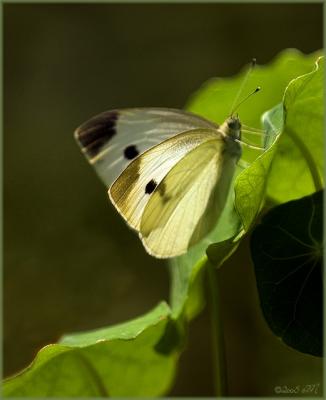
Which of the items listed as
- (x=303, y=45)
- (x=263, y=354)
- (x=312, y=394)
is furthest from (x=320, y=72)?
(x=303, y=45)

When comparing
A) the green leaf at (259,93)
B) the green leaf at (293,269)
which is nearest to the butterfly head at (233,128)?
the green leaf at (259,93)

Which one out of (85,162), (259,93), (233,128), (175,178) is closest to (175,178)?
(175,178)

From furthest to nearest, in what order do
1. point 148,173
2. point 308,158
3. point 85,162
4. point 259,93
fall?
point 85,162
point 259,93
point 148,173
point 308,158

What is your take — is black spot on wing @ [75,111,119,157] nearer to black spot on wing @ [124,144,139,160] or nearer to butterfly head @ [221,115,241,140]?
black spot on wing @ [124,144,139,160]

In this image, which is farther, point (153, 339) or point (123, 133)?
point (123, 133)

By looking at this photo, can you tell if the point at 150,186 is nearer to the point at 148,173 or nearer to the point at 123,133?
the point at 148,173

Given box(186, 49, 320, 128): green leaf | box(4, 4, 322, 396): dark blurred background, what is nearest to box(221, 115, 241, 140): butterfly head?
box(186, 49, 320, 128): green leaf

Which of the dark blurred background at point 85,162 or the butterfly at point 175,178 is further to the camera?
the dark blurred background at point 85,162

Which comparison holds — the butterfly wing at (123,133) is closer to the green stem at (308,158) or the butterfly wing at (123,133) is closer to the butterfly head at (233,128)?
the butterfly head at (233,128)
